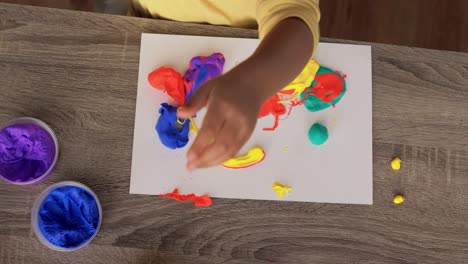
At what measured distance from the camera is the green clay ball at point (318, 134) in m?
0.61

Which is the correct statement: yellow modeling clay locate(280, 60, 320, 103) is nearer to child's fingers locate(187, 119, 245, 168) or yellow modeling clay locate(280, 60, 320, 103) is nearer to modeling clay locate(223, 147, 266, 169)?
modeling clay locate(223, 147, 266, 169)

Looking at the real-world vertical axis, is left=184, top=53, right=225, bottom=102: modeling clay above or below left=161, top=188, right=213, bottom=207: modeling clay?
above

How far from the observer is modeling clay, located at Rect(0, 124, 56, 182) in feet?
1.81

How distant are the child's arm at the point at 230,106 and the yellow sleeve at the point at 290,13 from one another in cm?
8

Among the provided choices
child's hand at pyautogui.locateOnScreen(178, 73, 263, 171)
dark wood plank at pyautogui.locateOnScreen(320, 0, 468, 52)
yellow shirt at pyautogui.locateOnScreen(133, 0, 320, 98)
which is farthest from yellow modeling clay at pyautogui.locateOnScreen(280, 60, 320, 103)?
dark wood plank at pyautogui.locateOnScreen(320, 0, 468, 52)

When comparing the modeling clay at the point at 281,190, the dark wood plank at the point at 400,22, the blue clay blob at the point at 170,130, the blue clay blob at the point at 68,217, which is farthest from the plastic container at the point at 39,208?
the dark wood plank at the point at 400,22

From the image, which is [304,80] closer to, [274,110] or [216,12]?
[274,110]

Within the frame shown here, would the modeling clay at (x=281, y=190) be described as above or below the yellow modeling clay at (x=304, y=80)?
below

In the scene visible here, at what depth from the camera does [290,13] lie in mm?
470

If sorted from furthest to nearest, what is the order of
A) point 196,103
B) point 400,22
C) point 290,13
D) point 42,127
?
point 400,22
point 42,127
point 290,13
point 196,103

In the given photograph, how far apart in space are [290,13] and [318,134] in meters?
0.20

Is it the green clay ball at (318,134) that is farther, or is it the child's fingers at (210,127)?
the green clay ball at (318,134)

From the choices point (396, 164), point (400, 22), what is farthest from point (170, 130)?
point (400, 22)

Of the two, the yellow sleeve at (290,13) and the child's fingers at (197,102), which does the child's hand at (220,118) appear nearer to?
the child's fingers at (197,102)
